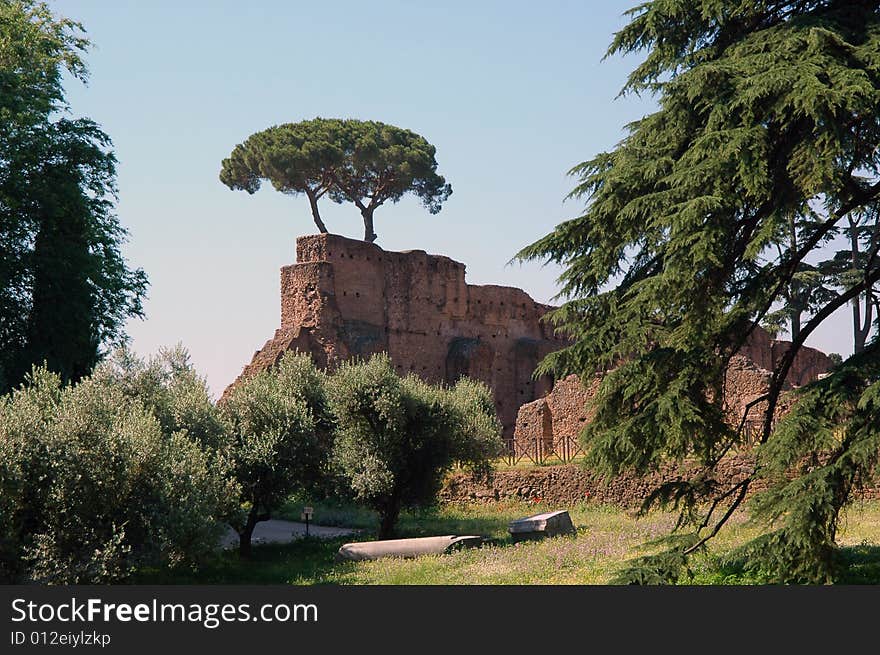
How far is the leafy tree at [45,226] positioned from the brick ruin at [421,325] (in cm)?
1070

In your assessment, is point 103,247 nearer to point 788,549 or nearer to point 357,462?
point 357,462

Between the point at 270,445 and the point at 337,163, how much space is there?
27550mm

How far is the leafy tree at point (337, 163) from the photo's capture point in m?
43.4

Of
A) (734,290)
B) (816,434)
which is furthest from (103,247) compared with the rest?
(816,434)

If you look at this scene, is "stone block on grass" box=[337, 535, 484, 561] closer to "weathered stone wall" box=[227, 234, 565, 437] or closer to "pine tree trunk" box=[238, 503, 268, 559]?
"pine tree trunk" box=[238, 503, 268, 559]

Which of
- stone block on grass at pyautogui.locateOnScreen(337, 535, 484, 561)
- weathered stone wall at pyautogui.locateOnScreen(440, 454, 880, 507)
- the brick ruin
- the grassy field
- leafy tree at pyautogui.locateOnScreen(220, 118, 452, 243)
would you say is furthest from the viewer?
leafy tree at pyautogui.locateOnScreen(220, 118, 452, 243)

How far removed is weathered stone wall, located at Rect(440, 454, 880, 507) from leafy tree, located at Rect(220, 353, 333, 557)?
4.68m

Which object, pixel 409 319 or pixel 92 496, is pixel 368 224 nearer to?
pixel 409 319

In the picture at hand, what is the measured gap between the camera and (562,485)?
885 inches

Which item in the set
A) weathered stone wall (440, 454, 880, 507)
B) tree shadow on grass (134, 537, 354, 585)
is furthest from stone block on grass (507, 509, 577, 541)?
tree shadow on grass (134, 537, 354, 585)

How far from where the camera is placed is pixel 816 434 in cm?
926

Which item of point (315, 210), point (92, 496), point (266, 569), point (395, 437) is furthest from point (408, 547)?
point (315, 210)

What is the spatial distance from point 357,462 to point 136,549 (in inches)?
236

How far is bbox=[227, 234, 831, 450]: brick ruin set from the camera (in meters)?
35.1
